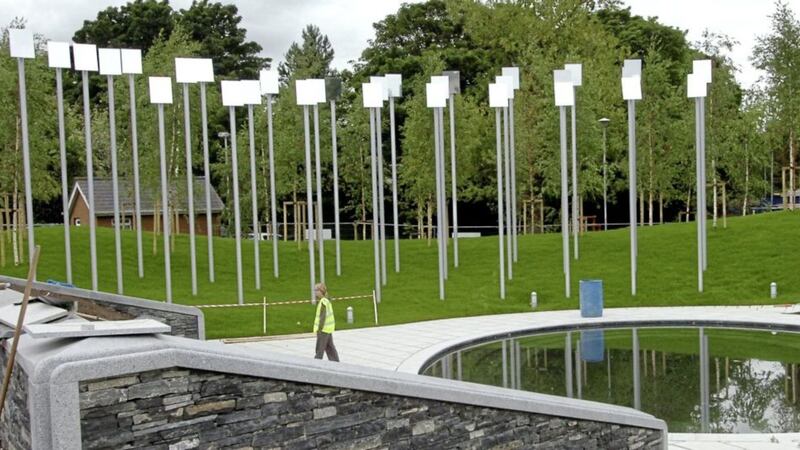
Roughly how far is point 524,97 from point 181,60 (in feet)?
53.6

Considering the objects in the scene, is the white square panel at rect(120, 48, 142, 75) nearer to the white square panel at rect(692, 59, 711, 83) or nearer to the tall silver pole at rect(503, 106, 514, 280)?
the tall silver pole at rect(503, 106, 514, 280)

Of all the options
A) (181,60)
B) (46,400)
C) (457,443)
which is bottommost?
(457,443)

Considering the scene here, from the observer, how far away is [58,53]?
19.8m

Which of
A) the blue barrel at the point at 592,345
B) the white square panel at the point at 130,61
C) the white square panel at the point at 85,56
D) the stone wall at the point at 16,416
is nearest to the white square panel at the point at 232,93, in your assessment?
the white square panel at the point at 130,61

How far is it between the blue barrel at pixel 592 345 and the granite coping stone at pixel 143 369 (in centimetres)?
905

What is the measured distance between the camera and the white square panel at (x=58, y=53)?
19.7 meters

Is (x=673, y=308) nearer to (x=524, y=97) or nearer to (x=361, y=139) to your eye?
(x=524, y=97)

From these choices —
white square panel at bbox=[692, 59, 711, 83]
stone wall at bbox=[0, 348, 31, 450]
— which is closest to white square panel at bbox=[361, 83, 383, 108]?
white square panel at bbox=[692, 59, 711, 83]

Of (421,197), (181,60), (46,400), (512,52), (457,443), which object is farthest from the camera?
(512,52)

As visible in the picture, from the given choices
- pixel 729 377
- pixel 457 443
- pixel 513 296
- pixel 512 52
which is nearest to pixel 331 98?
pixel 513 296

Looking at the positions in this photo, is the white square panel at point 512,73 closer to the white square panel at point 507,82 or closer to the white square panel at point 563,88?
the white square panel at point 507,82

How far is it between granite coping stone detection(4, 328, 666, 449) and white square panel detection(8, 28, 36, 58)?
15170 mm

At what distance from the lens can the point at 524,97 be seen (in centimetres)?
3303

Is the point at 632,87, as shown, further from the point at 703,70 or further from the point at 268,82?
the point at 268,82
